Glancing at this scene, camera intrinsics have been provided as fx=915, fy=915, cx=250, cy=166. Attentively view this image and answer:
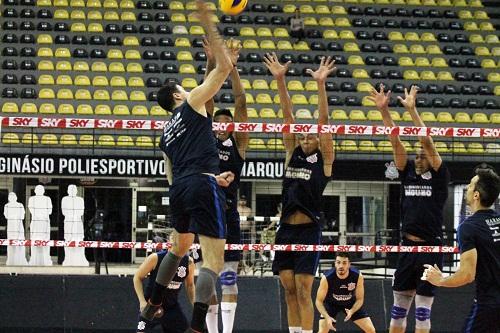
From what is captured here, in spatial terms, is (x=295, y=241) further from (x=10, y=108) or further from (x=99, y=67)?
(x=99, y=67)

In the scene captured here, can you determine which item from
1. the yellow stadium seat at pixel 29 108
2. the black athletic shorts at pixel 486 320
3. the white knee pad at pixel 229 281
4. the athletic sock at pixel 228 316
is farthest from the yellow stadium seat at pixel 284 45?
the black athletic shorts at pixel 486 320

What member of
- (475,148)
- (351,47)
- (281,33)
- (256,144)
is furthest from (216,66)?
(281,33)

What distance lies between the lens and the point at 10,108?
65.9 feet

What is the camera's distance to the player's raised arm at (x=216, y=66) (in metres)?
6.11

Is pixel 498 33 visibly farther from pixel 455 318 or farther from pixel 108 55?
pixel 455 318

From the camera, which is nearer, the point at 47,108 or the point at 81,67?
the point at 47,108

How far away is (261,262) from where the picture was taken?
14242mm

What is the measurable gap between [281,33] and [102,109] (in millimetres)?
5838

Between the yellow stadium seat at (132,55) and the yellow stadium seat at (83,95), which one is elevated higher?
the yellow stadium seat at (132,55)

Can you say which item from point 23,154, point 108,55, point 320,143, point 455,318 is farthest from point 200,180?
point 108,55

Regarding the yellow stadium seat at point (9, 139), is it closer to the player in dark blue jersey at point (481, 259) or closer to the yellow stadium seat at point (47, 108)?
the yellow stadium seat at point (47, 108)

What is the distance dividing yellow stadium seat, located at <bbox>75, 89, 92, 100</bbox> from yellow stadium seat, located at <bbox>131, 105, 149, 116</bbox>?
1.17 meters

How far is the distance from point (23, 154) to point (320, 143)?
24.9 ft

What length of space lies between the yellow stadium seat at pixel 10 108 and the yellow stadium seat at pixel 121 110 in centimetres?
215
